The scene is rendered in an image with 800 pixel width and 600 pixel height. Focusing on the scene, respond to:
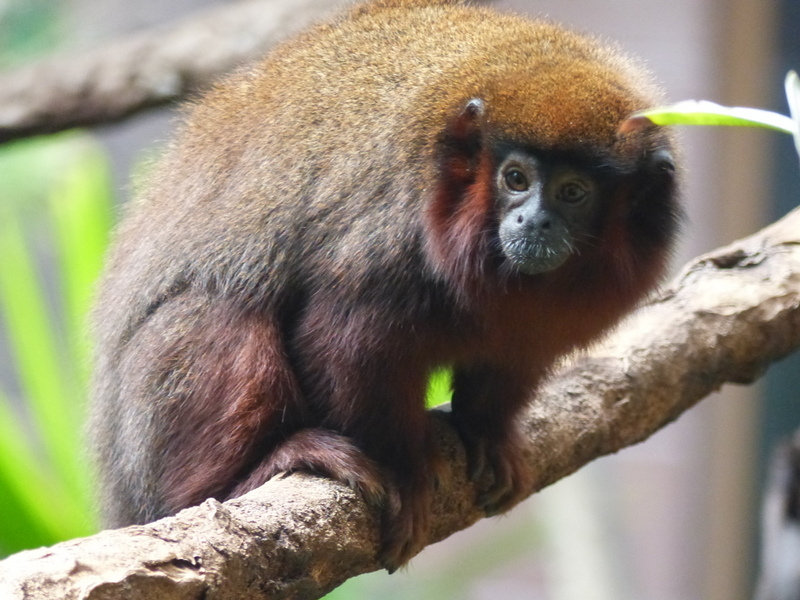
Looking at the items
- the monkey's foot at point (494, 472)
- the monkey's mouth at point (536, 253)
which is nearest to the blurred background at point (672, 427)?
the monkey's foot at point (494, 472)

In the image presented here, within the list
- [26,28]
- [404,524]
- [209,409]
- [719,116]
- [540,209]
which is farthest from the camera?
[26,28]

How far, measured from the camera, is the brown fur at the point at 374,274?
2262 millimetres

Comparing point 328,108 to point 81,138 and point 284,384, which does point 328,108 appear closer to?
point 284,384

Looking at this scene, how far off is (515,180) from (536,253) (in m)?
0.19

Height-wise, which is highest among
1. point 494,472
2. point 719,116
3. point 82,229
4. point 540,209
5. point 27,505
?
point 719,116

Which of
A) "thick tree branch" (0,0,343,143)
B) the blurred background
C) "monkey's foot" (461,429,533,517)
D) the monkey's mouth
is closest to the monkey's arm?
"monkey's foot" (461,429,533,517)

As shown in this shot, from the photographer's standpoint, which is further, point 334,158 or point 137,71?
point 137,71

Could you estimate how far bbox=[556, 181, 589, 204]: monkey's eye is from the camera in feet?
7.18

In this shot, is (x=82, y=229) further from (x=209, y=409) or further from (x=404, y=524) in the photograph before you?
(x=404, y=524)

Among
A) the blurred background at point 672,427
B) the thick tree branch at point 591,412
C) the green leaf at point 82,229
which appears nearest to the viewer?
the thick tree branch at point 591,412

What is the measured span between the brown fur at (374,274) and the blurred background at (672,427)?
91.1 inches

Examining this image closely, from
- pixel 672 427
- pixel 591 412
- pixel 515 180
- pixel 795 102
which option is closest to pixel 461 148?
pixel 515 180

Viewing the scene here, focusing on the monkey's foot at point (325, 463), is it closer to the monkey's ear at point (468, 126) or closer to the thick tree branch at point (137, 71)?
the monkey's ear at point (468, 126)

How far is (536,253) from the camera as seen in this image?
2146 mm
